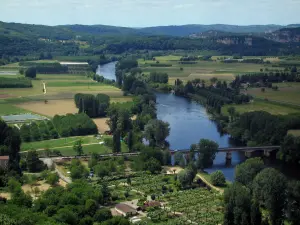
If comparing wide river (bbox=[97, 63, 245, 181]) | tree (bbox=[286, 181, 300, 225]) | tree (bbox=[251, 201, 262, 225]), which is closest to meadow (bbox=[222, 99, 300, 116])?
wide river (bbox=[97, 63, 245, 181])

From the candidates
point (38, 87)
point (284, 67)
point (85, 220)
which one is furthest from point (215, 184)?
point (284, 67)

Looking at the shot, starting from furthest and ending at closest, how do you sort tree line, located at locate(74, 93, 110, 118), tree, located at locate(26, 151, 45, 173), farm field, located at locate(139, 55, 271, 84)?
farm field, located at locate(139, 55, 271, 84), tree line, located at locate(74, 93, 110, 118), tree, located at locate(26, 151, 45, 173)

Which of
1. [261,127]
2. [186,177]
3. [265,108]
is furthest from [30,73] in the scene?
[186,177]

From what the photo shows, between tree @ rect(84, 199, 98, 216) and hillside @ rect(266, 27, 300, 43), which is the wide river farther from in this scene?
hillside @ rect(266, 27, 300, 43)

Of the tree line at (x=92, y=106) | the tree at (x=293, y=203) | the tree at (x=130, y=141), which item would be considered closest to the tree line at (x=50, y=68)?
the tree line at (x=92, y=106)

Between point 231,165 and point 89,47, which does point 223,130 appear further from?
point 89,47

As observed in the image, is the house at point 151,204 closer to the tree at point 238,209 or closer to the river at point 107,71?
the tree at point 238,209
